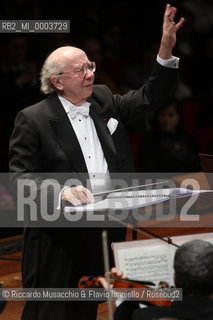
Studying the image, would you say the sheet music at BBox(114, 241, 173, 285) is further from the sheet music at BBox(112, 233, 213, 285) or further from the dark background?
the dark background

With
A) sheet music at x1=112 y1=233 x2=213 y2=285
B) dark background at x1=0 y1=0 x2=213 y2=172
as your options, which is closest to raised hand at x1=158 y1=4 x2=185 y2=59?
sheet music at x1=112 y1=233 x2=213 y2=285

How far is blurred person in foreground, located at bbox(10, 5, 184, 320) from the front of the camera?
295 cm

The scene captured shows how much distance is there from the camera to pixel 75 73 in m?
2.98

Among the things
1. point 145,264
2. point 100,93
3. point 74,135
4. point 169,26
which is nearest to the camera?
point 145,264

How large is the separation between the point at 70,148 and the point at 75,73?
0.30 m

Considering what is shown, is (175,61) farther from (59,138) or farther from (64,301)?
(64,301)

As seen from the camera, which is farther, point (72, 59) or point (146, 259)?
point (72, 59)

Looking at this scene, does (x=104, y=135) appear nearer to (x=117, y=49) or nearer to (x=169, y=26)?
(x=169, y=26)

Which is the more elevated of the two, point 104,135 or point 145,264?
point 104,135

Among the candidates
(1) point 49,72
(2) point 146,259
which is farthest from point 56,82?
(2) point 146,259

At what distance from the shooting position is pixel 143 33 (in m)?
7.19

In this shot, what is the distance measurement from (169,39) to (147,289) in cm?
105

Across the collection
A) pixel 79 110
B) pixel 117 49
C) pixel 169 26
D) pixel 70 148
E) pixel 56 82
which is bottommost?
pixel 70 148

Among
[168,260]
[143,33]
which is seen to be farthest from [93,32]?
[168,260]
